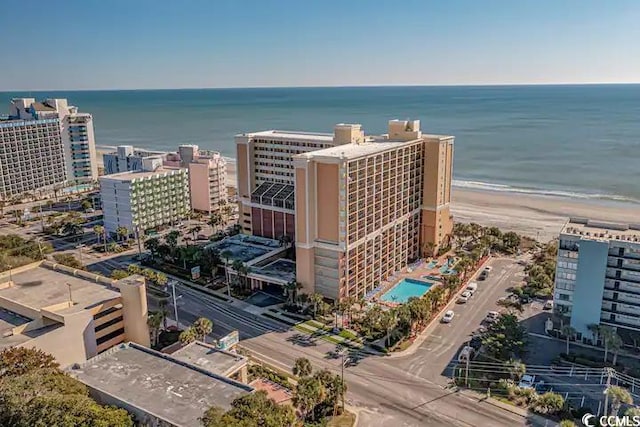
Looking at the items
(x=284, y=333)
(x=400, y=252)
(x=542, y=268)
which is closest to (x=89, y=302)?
(x=284, y=333)

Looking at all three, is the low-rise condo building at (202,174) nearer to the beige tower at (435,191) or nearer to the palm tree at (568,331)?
the beige tower at (435,191)

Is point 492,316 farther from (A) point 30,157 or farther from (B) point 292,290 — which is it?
(A) point 30,157

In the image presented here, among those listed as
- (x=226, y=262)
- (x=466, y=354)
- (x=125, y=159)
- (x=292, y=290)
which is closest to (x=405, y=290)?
(x=292, y=290)

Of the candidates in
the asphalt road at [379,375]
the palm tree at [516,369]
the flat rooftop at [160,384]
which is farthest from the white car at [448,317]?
the flat rooftop at [160,384]

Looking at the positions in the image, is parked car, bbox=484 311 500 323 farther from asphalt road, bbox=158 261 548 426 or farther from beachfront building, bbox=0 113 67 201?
beachfront building, bbox=0 113 67 201

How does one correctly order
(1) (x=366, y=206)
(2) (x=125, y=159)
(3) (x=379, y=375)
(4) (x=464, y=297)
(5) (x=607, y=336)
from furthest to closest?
(2) (x=125, y=159), (4) (x=464, y=297), (1) (x=366, y=206), (5) (x=607, y=336), (3) (x=379, y=375)
